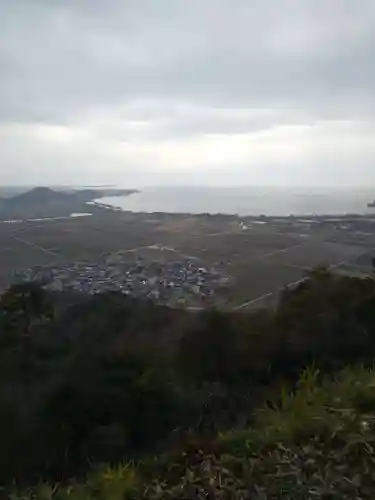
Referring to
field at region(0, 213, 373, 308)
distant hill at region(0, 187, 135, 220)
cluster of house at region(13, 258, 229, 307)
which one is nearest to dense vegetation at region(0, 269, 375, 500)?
cluster of house at region(13, 258, 229, 307)

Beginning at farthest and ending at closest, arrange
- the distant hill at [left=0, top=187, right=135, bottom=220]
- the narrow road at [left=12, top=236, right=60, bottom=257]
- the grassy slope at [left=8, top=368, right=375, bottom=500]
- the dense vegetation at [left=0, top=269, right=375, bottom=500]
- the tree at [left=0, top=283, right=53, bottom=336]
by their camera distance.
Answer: the distant hill at [left=0, top=187, right=135, bottom=220] < the narrow road at [left=12, top=236, right=60, bottom=257] < the tree at [left=0, top=283, right=53, bottom=336] < the dense vegetation at [left=0, top=269, right=375, bottom=500] < the grassy slope at [left=8, top=368, right=375, bottom=500]

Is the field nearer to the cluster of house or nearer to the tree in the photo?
the cluster of house

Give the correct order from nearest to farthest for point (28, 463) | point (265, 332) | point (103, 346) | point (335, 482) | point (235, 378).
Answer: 1. point (335, 482)
2. point (28, 463)
3. point (235, 378)
4. point (103, 346)
5. point (265, 332)

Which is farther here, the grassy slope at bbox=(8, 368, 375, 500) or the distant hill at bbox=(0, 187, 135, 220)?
the distant hill at bbox=(0, 187, 135, 220)

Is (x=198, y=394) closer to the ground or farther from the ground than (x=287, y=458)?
closer to the ground

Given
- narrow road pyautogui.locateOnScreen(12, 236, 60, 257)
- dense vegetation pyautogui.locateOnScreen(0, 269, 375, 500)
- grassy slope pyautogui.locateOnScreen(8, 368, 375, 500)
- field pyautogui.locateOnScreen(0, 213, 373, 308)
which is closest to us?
grassy slope pyautogui.locateOnScreen(8, 368, 375, 500)

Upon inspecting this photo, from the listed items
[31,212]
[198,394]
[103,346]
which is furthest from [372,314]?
[31,212]

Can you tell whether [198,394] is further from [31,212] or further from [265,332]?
[31,212]
